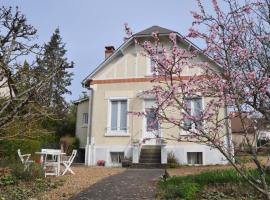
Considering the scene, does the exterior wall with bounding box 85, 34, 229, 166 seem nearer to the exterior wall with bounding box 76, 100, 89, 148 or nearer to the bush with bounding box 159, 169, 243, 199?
the exterior wall with bounding box 76, 100, 89, 148

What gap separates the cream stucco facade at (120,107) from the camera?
54.3 feet

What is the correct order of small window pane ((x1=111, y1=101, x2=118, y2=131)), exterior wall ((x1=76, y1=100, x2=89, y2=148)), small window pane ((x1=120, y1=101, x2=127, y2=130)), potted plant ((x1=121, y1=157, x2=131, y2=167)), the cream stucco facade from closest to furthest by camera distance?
1. potted plant ((x1=121, y1=157, x2=131, y2=167))
2. the cream stucco facade
3. small window pane ((x1=120, y1=101, x2=127, y2=130))
4. small window pane ((x1=111, y1=101, x2=118, y2=131))
5. exterior wall ((x1=76, y1=100, x2=89, y2=148))

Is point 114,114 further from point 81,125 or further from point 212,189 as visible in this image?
point 212,189

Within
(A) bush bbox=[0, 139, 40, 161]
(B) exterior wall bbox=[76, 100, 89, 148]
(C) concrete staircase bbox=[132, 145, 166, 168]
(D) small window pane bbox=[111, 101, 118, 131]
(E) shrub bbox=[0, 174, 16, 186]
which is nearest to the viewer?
(E) shrub bbox=[0, 174, 16, 186]

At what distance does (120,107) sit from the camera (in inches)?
699

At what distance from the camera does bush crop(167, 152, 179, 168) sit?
15.1m

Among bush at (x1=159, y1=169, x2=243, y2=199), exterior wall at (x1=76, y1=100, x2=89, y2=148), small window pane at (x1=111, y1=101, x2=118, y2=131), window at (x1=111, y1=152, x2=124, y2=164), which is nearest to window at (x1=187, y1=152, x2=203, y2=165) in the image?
window at (x1=111, y1=152, x2=124, y2=164)

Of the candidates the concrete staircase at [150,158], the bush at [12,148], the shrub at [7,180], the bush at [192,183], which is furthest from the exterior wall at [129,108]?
the shrub at [7,180]

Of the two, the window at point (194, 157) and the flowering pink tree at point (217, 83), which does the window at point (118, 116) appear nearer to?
the window at point (194, 157)

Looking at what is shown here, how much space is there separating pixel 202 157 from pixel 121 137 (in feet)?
13.8

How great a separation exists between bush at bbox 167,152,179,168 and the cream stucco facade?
0.69 feet

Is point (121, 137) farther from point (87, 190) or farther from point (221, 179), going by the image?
point (221, 179)

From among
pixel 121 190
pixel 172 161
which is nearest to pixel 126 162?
pixel 172 161

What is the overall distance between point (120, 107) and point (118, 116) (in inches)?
20.4
